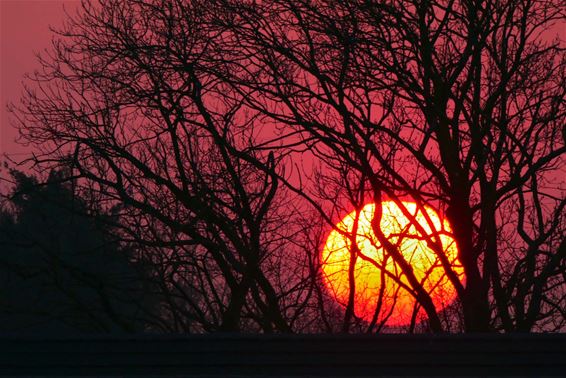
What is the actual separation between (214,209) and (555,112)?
17.2 feet

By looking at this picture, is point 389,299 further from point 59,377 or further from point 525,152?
point 59,377

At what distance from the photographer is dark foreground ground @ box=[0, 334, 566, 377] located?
285 inches

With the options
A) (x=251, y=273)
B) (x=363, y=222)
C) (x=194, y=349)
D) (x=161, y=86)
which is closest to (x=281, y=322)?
(x=251, y=273)

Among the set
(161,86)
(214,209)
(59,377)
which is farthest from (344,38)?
(59,377)

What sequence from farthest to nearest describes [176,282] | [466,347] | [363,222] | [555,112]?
1. [176,282]
2. [363,222]
3. [555,112]
4. [466,347]

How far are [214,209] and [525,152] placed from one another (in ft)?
15.5

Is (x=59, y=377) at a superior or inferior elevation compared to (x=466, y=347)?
inferior

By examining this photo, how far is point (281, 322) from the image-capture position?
573 inches

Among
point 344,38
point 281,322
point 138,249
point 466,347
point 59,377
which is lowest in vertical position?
point 59,377

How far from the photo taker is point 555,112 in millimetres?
12602

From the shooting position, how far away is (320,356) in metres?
7.33

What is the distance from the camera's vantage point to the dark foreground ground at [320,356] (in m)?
7.24

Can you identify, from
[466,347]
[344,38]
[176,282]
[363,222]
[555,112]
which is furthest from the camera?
[176,282]

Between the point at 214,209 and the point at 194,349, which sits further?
the point at 214,209
